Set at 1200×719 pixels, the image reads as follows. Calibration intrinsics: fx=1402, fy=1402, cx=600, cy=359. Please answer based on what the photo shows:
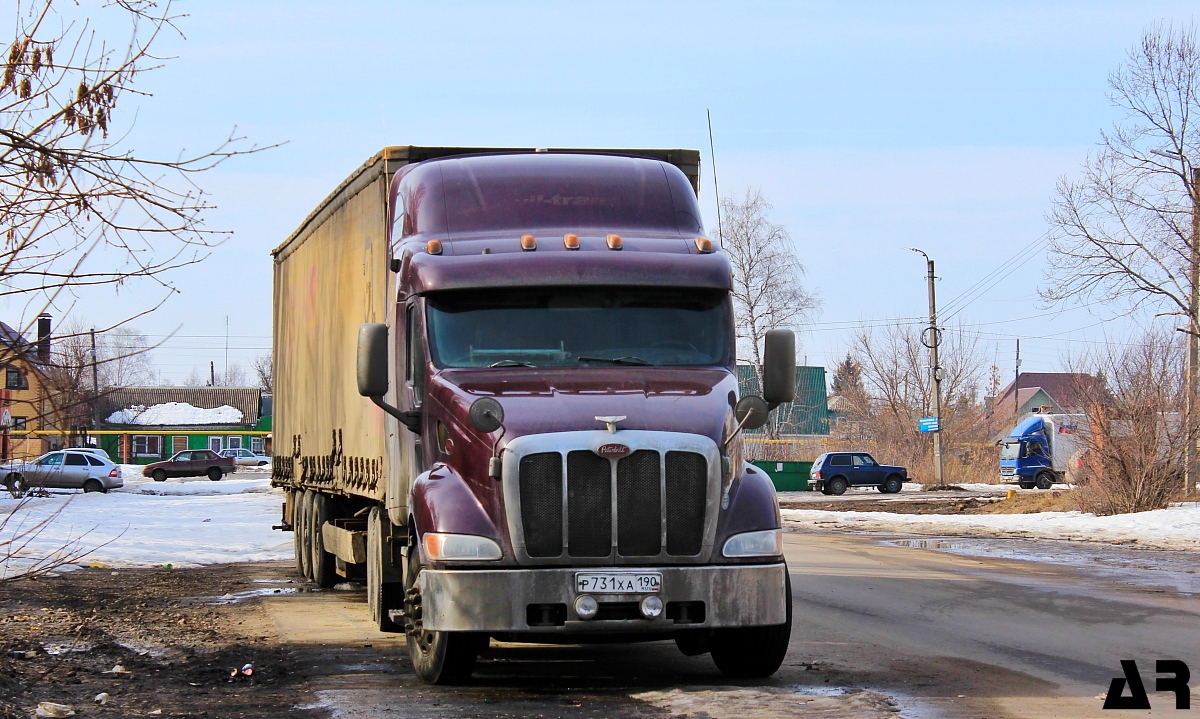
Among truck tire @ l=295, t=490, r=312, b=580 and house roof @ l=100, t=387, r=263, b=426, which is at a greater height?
house roof @ l=100, t=387, r=263, b=426

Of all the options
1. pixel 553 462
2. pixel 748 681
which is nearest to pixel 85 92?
pixel 553 462

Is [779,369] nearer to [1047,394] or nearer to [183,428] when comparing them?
[183,428]

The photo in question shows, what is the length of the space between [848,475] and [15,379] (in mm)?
47390

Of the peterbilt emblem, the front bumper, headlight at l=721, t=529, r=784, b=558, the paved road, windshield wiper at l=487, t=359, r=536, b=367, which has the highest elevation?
windshield wiper at l=487, t=359, r=536, b=367

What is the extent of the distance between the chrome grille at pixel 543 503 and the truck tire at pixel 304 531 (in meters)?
8.73

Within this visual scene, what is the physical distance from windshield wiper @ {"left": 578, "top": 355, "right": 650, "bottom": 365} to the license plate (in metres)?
1.48

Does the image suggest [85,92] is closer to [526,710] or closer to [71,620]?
[526,710]

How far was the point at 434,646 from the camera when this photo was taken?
8.83 meters

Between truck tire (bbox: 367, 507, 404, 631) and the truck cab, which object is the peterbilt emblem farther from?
truck tire (bbox: 367, 507, 404, 631)

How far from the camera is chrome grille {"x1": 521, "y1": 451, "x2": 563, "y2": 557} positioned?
8297 millimetres

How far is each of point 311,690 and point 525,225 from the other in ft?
11.3

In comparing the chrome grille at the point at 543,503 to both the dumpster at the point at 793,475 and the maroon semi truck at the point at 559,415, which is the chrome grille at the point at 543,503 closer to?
the maroon semi truck at the point at 559,415

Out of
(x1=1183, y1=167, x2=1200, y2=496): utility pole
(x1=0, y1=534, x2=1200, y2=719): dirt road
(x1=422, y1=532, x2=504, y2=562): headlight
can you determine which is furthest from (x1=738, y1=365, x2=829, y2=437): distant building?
(x1=422, y1=532, x2=504, y2=562): headlight

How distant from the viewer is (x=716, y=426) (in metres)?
8.67
